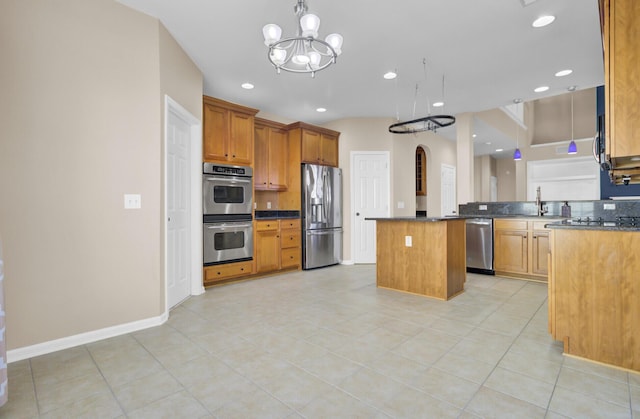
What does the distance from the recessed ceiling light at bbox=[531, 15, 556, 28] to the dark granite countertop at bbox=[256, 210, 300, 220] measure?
3.87m

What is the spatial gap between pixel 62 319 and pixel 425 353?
273 centimetres

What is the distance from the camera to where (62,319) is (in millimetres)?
2326

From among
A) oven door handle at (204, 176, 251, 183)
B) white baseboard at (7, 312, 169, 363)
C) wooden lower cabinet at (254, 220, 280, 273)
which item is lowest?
white baseboard at (7, 312, 169, 363)

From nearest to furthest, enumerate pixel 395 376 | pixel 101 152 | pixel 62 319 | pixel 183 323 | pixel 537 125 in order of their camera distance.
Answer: pixel 395 376 < pixel 62 319 < pixel 101 152 < pixel 183 323 < pixel 537 125

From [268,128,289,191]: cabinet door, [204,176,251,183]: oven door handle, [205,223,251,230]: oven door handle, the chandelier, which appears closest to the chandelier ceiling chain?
the chandelier

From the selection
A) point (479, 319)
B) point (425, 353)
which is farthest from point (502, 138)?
point (425, 353)

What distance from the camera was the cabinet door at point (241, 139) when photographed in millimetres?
4348

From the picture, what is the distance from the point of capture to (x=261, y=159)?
17.0ft

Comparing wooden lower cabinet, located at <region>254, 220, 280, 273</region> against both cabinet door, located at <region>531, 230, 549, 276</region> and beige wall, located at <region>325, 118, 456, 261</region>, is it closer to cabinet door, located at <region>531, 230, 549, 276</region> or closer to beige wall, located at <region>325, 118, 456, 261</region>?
beige wall, located at <region>325, 118, 456, 261</region>

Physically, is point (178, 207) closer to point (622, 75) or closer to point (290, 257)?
point (290, 257)

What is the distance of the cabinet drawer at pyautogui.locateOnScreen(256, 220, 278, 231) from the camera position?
4.67 m

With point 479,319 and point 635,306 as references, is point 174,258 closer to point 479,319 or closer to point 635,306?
point 479,319

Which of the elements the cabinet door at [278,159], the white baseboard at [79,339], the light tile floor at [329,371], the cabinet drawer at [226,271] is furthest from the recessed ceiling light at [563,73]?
the white baseboard at [79,339]

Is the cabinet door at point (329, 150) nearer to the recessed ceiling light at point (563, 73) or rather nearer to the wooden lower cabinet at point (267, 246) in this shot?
the wooden lower cabinet at point (267, 246)
